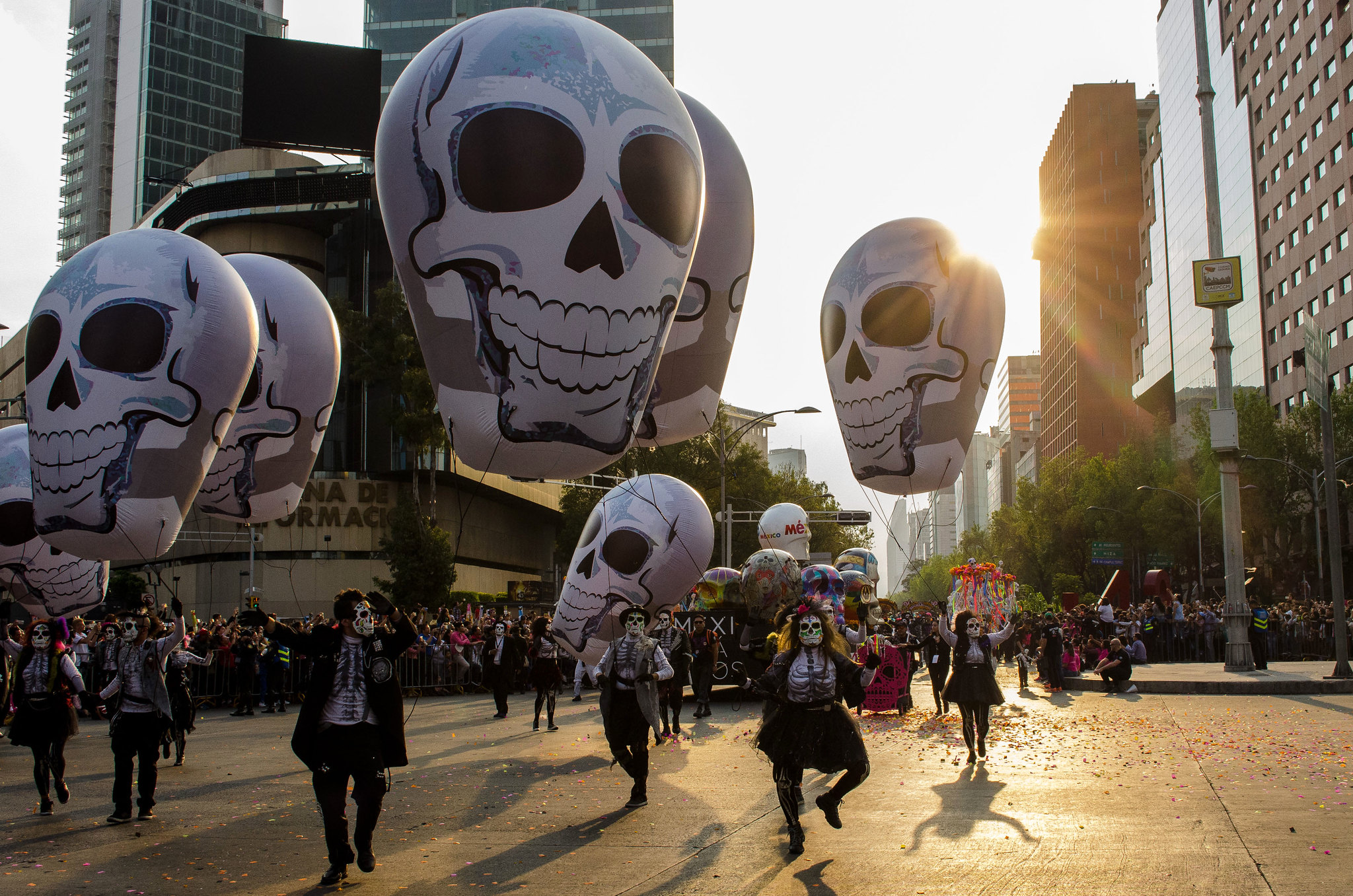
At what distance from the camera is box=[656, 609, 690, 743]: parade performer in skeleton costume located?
1530 cm

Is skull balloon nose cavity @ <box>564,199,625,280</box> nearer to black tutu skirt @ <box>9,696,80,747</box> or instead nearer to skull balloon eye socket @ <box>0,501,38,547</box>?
black tutu skirt @ <box>9,696,80,747</box>

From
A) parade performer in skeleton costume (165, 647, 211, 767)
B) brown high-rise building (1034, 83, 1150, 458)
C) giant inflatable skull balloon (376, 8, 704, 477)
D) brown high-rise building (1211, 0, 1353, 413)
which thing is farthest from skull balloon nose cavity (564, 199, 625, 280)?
brown high-rise building (1034, 83, 1150, 458)

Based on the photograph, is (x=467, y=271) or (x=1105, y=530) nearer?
(x=467, y=271)

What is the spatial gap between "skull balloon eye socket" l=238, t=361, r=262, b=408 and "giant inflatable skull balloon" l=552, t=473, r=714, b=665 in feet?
19.6

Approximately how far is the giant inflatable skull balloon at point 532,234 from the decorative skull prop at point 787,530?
2179cm

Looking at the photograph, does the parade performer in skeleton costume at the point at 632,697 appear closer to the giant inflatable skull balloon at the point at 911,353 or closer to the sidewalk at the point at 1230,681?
the giant inflatable skull balloon at the point at 911,353

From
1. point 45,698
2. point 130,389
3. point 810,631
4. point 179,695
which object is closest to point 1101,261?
point 179,695

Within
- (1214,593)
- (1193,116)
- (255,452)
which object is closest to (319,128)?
(255,452)

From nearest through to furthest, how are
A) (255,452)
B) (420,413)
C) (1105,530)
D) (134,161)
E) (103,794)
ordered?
(255,452)
(103,794)
(420,413)
(1105,530)
(134,161)

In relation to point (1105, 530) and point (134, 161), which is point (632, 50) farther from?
point (134, 161)

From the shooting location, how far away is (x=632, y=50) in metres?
6.38

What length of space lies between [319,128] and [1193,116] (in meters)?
56.2

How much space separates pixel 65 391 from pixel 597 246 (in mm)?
4801

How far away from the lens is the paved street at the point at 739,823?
654 centimetres
